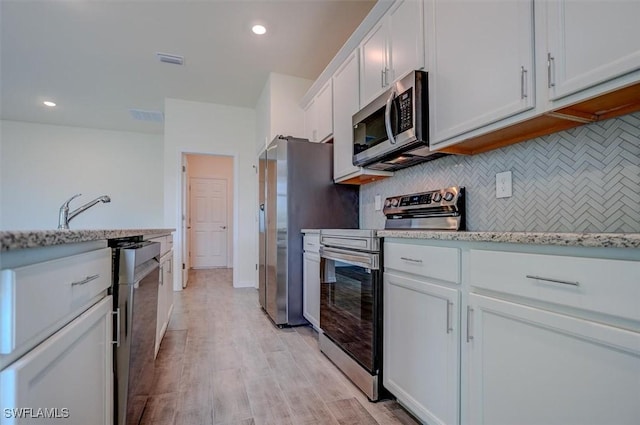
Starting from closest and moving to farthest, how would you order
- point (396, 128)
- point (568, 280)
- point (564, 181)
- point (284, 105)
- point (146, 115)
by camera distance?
point (568, 280) → point (564, 181) → point (396, 128) → point (284, 105) → point (146, 115)

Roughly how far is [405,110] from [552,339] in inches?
51.6

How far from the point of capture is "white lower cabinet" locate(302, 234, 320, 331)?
258 cm

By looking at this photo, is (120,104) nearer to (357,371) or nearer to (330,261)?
(330,261)

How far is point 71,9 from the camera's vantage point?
9.06 ft

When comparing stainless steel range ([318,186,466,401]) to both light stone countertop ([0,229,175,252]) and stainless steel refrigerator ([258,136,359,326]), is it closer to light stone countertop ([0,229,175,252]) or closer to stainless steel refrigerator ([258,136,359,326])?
stainless steel refrigerator ([258,136,359,326])

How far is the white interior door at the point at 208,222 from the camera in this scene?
7.06m

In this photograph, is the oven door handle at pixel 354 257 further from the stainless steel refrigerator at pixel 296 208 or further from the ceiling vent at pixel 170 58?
the ceiling vent at pixel 170 58

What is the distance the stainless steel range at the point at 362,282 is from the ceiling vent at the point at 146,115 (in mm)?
4340

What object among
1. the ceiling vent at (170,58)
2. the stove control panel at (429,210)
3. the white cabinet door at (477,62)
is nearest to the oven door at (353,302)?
the stove control panel at (429,210)

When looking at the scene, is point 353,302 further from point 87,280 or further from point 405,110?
point 87,280

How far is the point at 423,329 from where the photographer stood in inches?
54.0

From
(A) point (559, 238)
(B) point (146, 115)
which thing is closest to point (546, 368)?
(A) point (559, 238)

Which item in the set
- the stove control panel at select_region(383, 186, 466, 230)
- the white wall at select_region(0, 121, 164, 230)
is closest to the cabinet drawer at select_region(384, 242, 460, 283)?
the stove control panel at select_region(383, 186, 466, 230)

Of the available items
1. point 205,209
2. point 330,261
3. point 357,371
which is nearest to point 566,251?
point 357,371
